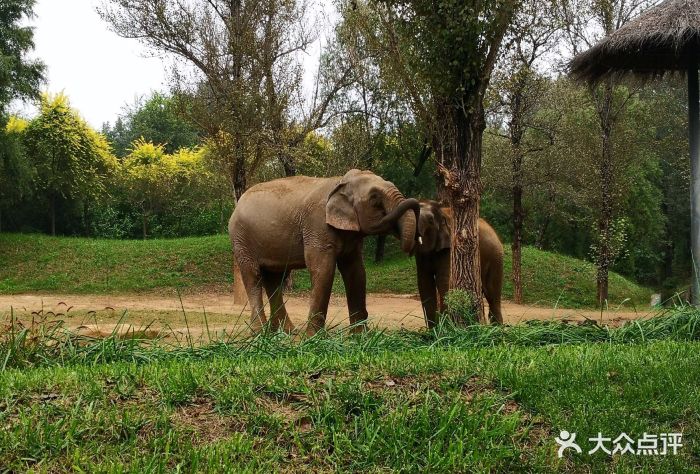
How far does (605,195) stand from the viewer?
1739cm

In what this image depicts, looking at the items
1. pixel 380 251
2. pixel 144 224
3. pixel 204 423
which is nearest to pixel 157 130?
→ pixel 144 224

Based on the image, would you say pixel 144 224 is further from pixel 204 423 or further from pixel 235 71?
pixel 204 423

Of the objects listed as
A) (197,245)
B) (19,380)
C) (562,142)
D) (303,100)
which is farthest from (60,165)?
(19,380)

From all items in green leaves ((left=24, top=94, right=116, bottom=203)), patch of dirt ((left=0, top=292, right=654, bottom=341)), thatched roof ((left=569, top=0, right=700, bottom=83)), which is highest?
green leaves ((left=24, top=94, right=116, bottom=203))

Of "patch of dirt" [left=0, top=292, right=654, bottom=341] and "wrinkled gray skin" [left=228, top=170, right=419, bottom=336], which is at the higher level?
"wrinkled gray skin" [left=228, top=170, right=419, bottom=336]

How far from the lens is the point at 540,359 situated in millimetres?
4586

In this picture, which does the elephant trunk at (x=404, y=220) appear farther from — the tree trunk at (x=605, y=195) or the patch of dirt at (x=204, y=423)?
the tree trunk at (x=605, y=195)

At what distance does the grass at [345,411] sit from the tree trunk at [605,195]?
13.5 meters

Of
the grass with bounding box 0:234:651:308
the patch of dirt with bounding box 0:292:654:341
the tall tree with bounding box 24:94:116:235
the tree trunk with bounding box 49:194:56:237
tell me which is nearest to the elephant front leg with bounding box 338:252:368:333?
the patch of dirt with bounding box 0:292:654:341

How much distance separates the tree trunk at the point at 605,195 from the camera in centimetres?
1741

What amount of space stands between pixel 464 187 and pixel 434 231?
1150mm

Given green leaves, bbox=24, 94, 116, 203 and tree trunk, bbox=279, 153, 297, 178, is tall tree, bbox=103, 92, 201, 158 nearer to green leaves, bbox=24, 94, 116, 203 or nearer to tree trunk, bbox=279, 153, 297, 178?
green leaves, bbox=24, 94, 116, 203

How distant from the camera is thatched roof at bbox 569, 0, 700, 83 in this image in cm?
1032

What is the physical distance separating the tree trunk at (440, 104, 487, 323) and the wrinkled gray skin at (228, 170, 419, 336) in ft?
1.72
